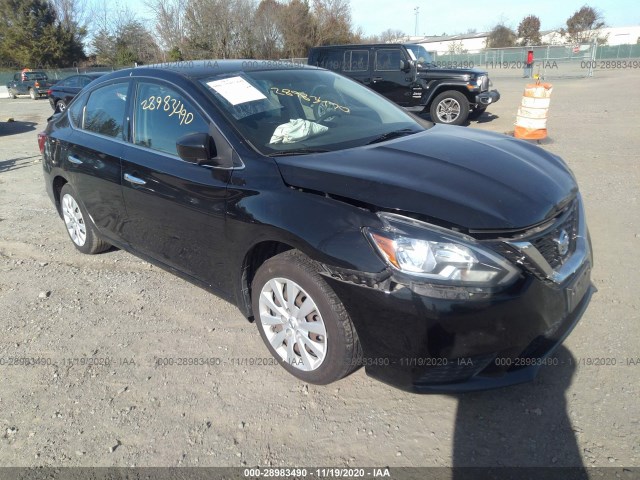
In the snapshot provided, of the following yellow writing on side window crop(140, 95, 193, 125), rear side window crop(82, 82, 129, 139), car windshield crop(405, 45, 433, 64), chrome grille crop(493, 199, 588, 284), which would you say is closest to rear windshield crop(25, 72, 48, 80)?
car windshield crop(405, 45, 433, 64)

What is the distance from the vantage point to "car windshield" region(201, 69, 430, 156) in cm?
301

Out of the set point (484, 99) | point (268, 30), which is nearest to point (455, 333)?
point (484, 99)

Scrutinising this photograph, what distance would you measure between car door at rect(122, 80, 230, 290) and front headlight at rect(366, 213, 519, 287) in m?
1.17

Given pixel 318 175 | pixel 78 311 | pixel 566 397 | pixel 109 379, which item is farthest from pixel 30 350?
pixel 566 397

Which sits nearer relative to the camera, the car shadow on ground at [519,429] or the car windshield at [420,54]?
the car shadow on ground at [519,429]

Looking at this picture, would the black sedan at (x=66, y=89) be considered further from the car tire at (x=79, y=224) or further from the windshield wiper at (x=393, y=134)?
the windshield wiper at (x=393, y=134)

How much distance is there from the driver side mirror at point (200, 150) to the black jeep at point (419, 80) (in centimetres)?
939

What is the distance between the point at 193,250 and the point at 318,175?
1.16 m

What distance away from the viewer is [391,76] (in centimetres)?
1175

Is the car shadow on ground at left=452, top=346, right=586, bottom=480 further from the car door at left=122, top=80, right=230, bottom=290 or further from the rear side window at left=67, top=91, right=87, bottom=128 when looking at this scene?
the rear side window at left=67, top=91, right=87, bottom=128

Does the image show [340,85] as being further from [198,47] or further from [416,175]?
[198,47]

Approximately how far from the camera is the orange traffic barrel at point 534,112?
27.5ft

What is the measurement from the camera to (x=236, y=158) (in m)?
2.84

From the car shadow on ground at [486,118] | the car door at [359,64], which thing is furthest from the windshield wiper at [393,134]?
the car shadow on ground at [486,118]
